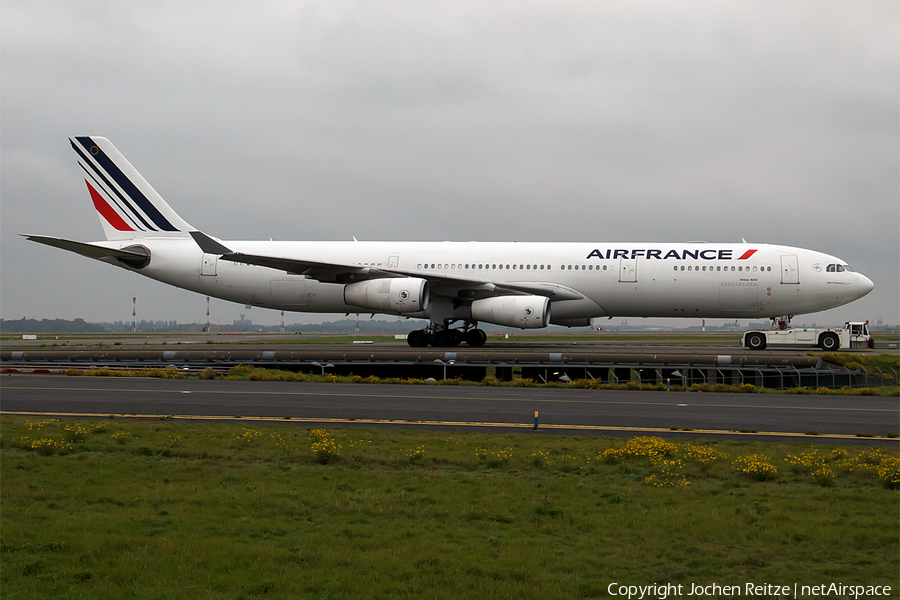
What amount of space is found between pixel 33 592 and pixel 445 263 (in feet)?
87.0

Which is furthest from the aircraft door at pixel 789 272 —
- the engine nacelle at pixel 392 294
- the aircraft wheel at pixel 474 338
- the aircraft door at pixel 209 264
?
the aircraft door at pixel 209 264

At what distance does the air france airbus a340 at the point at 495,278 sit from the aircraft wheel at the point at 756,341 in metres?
1.01

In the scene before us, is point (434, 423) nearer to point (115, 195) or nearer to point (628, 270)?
point (628, 270)

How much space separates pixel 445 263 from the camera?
105 ft

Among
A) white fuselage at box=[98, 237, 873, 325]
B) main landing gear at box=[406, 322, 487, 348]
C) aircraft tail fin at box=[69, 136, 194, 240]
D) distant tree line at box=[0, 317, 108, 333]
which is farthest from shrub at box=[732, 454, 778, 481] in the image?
distant tree line at box=[0, 317, 108, 333]

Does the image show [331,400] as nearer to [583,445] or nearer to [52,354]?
[583,445]

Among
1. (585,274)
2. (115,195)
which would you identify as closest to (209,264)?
(115,195)

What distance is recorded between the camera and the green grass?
6449 millimetres

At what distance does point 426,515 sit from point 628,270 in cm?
2345

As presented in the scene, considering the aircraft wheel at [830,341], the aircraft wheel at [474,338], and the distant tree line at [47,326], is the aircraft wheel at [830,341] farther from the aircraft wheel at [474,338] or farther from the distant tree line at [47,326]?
the distant tree line at [47,326]

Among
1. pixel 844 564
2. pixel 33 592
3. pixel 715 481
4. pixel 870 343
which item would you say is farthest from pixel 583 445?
pixel 870 343

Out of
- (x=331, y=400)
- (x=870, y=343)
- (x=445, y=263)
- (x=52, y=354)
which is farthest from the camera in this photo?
(x=870, y=343)

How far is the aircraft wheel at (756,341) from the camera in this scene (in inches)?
1220

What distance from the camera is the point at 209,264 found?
1312 inches
